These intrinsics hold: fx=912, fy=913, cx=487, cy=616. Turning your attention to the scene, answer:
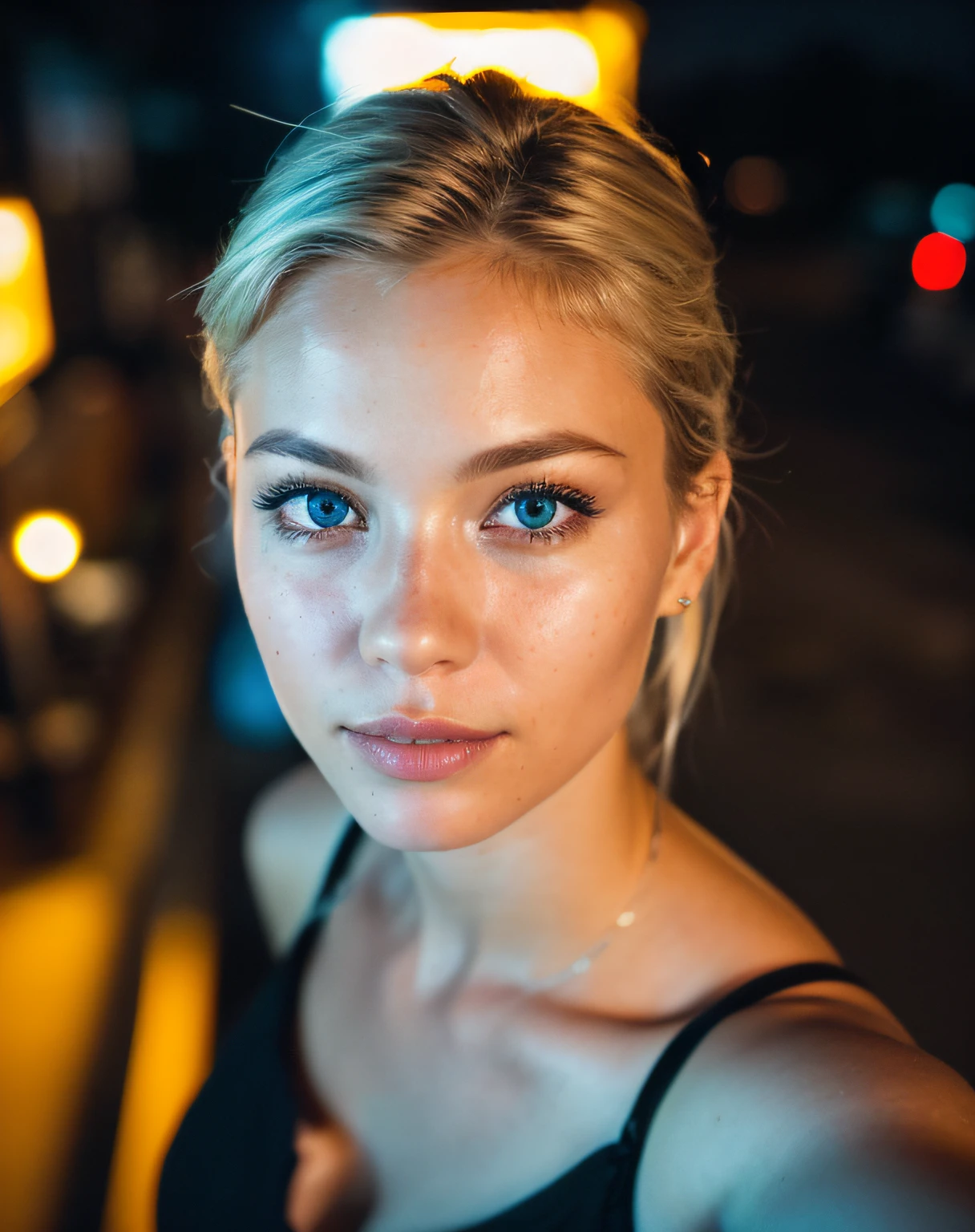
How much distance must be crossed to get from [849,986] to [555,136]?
2.98 feet

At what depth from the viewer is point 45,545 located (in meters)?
3.10

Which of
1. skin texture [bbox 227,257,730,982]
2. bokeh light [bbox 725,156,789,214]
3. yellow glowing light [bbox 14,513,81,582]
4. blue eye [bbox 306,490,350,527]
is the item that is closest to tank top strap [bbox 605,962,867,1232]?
skin texture [bbox 227,257,730,982]

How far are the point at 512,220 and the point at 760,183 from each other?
21476 mm

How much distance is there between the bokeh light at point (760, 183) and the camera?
18.2m

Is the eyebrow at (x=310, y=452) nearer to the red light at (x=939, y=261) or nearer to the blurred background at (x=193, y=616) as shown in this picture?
the blurred background at (x=193, y=616)

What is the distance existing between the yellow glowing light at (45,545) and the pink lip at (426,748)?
98.5 inches

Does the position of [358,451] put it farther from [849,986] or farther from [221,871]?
[221,871]

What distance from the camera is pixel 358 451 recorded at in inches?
32.3

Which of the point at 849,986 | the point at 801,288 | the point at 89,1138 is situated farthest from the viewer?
the point at 801,288

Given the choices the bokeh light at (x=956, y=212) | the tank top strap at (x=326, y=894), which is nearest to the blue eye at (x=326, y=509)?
the tank top strap at (x=326, y=894)

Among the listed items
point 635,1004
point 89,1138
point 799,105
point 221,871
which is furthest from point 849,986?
point 799,105

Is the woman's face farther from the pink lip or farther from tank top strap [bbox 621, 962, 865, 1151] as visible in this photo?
tank top strap [bbox 621, 962, 865, 1151]

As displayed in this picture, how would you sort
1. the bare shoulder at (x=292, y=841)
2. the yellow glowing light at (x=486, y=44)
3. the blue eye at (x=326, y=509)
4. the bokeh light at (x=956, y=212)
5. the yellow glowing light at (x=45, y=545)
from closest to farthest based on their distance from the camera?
the blue eye at (x=326, y=509) < the bare shoulder at (x=292, y=841) < the yellow glowing light at (x=45, y=545) < the yellow glowing light at (x=486, y=44) < the bokeh light at (x=956, y=212)

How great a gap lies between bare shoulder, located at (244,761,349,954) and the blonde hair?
72 centimetres
